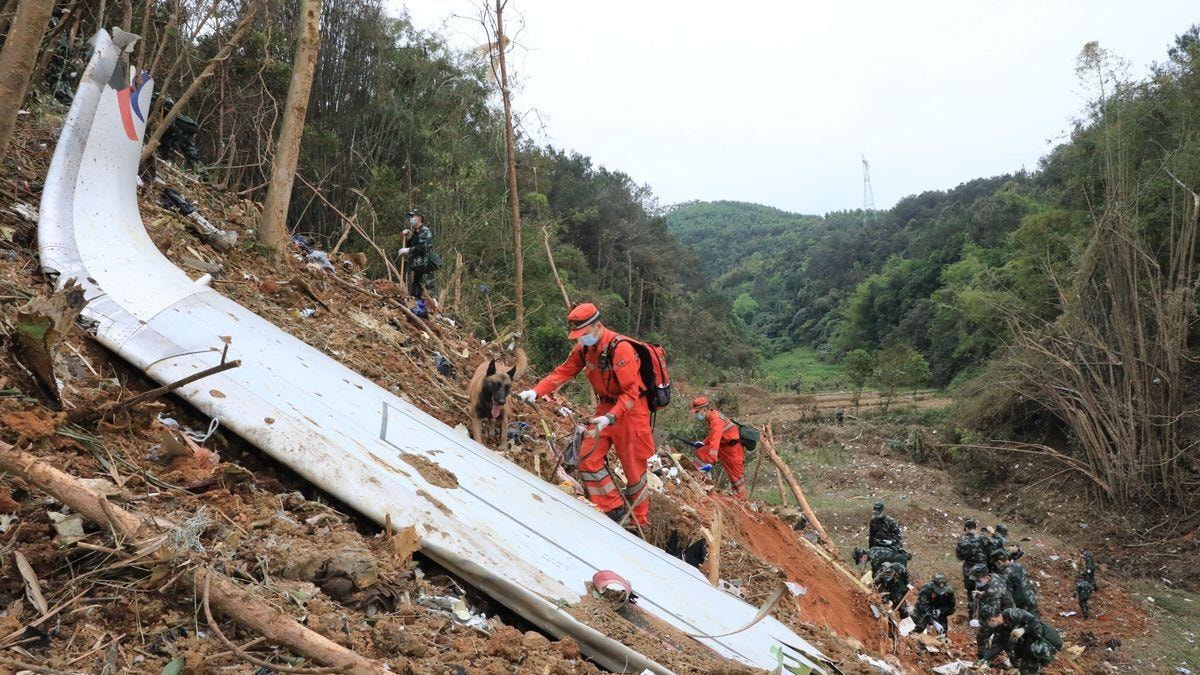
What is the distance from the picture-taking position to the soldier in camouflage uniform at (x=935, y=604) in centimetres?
770

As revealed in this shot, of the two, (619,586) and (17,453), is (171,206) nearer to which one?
(17,453)

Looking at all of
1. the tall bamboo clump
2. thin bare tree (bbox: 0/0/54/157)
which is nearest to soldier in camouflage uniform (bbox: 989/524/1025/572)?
the tall bamboo clump

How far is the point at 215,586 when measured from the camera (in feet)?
6.85

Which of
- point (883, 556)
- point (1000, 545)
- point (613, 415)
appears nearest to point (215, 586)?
point (613, 415)

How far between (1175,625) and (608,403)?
817 centimetres

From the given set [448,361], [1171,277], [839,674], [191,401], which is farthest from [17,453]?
[1171,277]

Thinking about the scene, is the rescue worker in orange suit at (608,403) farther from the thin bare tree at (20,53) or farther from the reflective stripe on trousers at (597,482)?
the thin bare tree at (20,53)

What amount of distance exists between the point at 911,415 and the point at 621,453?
1976cm

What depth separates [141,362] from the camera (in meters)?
3.43

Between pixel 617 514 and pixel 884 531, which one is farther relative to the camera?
pixel 884 531

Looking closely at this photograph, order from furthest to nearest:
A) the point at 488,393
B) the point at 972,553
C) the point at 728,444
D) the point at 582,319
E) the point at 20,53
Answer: the point at 728,444 < the point at 972,553 < the point at 582,319 < the point at 488,393 < the point at 20,53

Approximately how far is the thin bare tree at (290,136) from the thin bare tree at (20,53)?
3.54 meters

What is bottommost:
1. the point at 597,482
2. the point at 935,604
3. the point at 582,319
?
the point at 935,604

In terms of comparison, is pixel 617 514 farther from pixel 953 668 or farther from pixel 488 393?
pixel 953 668
